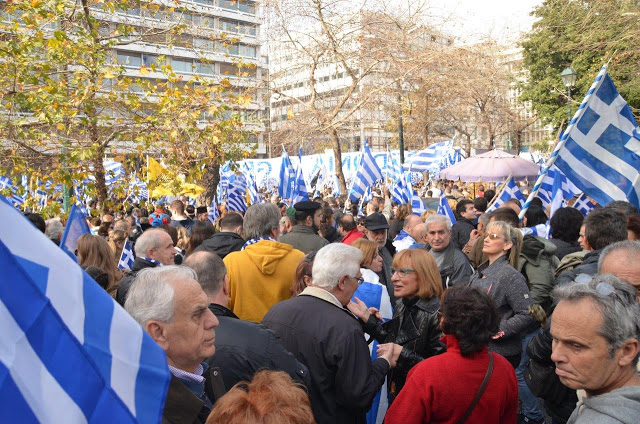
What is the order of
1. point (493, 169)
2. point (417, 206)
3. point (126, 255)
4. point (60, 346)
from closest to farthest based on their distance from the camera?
point (60, 346) → point (126, 255) → point (417, 206) → point (493, 169)

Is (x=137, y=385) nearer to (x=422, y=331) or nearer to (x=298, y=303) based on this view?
(x=298, y=303)

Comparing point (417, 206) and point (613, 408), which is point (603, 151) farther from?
point (417, 206)

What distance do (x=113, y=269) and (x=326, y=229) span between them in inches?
149

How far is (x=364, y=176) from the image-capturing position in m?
14.6

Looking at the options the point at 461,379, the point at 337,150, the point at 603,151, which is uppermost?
the point at 603,151

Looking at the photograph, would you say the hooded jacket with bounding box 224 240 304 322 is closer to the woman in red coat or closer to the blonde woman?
the blonde woman

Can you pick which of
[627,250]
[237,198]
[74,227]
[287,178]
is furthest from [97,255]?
[287,178]

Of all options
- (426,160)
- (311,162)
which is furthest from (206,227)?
(311,162)

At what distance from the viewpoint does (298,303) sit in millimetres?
3402

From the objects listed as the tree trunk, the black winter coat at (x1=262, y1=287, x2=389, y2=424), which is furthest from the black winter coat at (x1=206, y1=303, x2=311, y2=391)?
the tree trunk

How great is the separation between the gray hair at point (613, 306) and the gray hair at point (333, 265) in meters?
1.44

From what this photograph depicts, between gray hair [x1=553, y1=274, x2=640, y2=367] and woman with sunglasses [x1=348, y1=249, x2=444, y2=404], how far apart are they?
1657mm

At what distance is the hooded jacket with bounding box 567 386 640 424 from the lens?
191 centimetres

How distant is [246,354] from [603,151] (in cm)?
449
